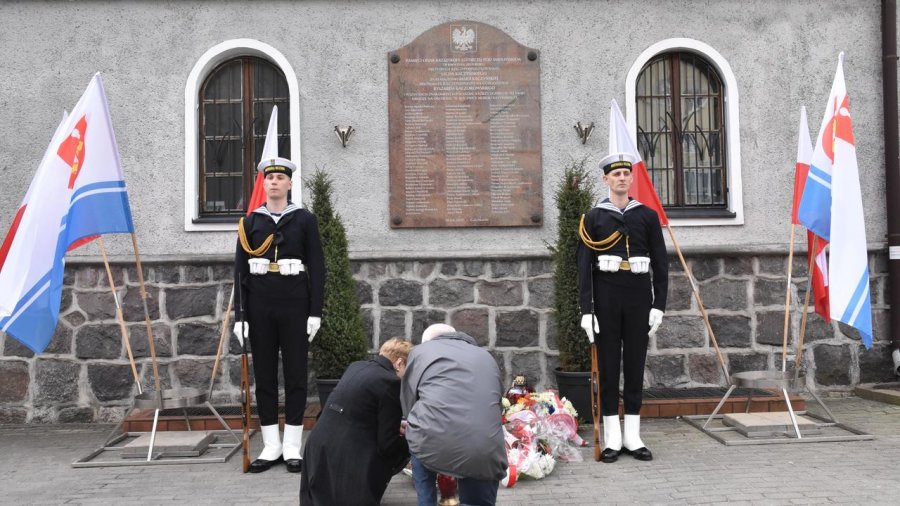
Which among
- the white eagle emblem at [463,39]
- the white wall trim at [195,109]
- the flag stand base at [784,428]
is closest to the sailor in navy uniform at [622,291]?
the flag stand base at [784,428]

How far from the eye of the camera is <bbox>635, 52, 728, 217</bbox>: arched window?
6965 mm

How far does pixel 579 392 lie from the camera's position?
5.81m

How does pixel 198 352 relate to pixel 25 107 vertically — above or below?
below

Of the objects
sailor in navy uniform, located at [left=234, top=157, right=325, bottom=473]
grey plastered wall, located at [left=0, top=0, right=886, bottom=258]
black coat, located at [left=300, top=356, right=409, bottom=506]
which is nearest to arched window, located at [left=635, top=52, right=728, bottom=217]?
grey plastered wall, located at [left=0, top=0, right=886, bottom=258]

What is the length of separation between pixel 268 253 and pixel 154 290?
233 centimetres

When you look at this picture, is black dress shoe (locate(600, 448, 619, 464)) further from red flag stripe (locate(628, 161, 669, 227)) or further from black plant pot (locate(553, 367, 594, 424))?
red flag stripe (locate(628, 161, 669, 227))

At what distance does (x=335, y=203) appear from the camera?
671 centimetres

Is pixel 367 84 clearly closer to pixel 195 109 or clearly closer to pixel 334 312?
pixel 195 109

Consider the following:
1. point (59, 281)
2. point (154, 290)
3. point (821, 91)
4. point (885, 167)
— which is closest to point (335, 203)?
point (154, 290)

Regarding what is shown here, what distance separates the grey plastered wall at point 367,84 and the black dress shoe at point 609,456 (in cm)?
230

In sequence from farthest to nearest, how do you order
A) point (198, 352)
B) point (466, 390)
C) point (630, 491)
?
point (198, 352) < point (630, 491) < point (466, 390)

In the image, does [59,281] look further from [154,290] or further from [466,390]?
[466,390]

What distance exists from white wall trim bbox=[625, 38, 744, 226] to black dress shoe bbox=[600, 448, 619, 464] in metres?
2.67

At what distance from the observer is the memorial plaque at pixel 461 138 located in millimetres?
6688
